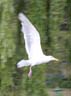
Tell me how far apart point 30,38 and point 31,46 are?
0.19 ft

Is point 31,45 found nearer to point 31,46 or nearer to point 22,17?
point 31,46

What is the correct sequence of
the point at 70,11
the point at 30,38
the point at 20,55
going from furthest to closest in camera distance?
the point at 70,11 → the point at 20,55 → the point at 30,38

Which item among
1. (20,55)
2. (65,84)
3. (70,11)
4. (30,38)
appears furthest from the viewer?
(65,84)

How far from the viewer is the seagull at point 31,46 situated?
9.20 feet

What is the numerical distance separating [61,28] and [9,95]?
69cm

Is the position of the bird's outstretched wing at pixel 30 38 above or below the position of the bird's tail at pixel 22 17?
below

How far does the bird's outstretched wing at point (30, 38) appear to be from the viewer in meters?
2.80

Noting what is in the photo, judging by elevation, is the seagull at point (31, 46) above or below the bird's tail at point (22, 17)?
below

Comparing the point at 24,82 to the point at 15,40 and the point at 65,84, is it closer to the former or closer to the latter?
the point at 15,40

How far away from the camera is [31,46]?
2.89 meters

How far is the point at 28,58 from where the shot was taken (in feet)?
9.92

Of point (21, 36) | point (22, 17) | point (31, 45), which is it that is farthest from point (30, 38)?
point (21, 36)

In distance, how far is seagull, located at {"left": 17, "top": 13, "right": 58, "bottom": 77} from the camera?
2803 mm

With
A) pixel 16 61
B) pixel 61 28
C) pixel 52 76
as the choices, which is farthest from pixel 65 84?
pixel 16 61
